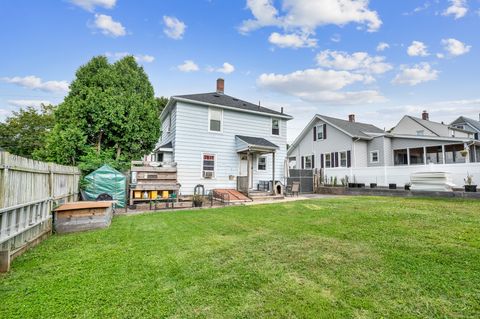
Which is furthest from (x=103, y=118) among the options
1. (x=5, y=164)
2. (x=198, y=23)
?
(x=5, y=164)

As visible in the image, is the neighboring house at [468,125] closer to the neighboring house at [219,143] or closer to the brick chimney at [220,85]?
the neighboring house at [219,143]

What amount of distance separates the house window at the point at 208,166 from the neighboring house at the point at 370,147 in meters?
12.2

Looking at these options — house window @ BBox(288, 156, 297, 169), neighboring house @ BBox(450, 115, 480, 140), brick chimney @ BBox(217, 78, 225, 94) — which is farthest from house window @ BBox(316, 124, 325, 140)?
neighboring house @ BBox(450, 115, 480, 140)

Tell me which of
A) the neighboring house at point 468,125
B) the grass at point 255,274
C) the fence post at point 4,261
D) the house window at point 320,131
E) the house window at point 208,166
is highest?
the neighboring house at point 468,125

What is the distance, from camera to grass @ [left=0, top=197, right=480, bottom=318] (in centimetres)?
243

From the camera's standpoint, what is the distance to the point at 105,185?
9977 mm

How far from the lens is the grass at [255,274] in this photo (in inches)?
95.7

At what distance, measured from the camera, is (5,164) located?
376 cm

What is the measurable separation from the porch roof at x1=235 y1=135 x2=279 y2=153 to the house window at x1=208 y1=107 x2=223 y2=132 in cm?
135

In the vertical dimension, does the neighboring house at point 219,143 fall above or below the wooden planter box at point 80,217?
above

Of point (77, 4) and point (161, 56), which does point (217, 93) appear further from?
point (77, 4)

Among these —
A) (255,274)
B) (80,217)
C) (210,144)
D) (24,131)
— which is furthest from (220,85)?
(24,131)

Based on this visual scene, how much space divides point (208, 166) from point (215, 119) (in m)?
2.95

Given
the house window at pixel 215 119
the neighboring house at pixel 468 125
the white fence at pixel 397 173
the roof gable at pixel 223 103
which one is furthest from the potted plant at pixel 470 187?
the neighboring house at pixel 468 125
